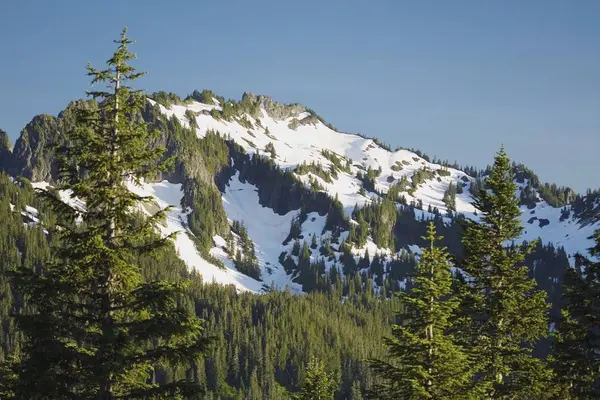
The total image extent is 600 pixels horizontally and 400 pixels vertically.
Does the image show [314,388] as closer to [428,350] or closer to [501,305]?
[501,305]

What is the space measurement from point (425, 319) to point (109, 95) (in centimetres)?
1586

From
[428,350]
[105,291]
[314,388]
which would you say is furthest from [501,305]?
[314,388]

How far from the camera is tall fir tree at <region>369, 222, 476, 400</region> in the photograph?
25.3 meters

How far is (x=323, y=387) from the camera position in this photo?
4584cm

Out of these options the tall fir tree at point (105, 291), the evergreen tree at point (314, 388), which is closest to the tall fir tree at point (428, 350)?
the tall fir tree at point (105, 291)

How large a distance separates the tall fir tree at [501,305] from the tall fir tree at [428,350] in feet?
7.04

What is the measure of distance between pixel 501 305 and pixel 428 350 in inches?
191

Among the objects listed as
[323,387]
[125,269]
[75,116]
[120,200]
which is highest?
[75,116]

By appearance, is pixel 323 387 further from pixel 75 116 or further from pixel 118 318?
pixel 75 116

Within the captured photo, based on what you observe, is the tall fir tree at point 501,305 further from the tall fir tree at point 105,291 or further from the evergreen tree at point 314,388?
the evergreen tree at point 314,388

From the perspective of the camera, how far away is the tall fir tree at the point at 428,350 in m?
25.3

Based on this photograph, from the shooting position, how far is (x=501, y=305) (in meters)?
28.6

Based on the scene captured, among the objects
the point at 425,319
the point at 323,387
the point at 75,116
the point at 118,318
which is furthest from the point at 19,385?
the point at 323,387

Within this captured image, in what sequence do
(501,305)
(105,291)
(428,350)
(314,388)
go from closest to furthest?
(105,291)
(428,350)
(501,305)
(314,388)
